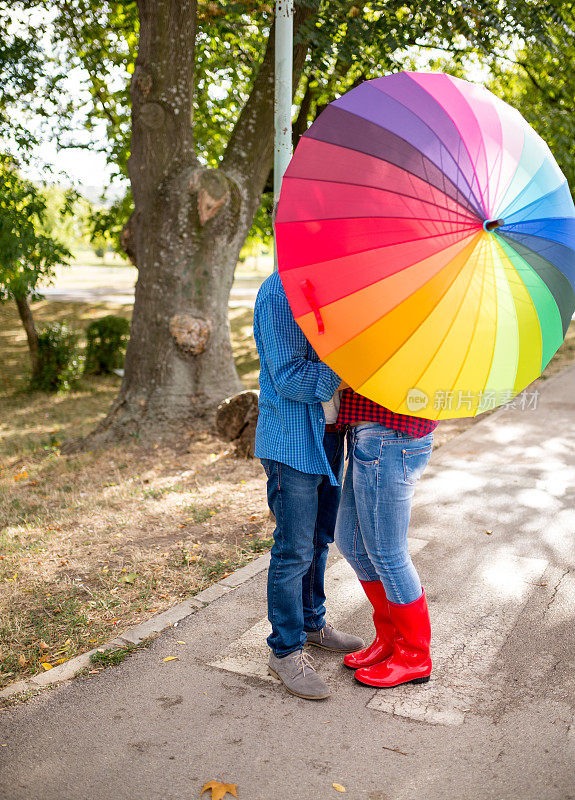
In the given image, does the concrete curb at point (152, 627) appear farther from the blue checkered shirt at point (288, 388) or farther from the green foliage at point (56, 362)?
the green foliage at point (56, 362)

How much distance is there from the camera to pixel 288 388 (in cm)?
276

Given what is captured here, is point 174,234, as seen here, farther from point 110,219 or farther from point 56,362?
point 110,219

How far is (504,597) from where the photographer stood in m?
3.95

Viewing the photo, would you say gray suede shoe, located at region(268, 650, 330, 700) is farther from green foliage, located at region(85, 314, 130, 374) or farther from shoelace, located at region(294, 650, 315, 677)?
green foliage, located at region(85, 314, 130, 374)

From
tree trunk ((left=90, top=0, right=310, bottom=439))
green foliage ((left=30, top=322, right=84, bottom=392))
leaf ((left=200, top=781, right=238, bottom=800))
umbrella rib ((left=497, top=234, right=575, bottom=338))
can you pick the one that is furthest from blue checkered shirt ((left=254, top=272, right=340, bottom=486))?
green foliage ((left=30, top=322, right=84, bottom=392))

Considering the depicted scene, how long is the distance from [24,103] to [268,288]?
10.3 metres

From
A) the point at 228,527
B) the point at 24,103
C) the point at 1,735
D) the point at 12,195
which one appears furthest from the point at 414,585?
the point at 24,103

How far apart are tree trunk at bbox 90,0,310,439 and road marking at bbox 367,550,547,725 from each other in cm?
434

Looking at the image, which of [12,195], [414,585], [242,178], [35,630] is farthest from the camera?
[12,195]

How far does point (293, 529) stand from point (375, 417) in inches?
22.2

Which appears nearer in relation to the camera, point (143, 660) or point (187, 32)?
point (143, 660)

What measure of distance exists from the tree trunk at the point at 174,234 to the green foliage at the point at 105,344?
7037 millimetres

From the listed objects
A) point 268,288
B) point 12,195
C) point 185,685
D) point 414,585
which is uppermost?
point 12,195

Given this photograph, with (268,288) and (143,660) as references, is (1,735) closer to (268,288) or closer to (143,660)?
(143,660)
